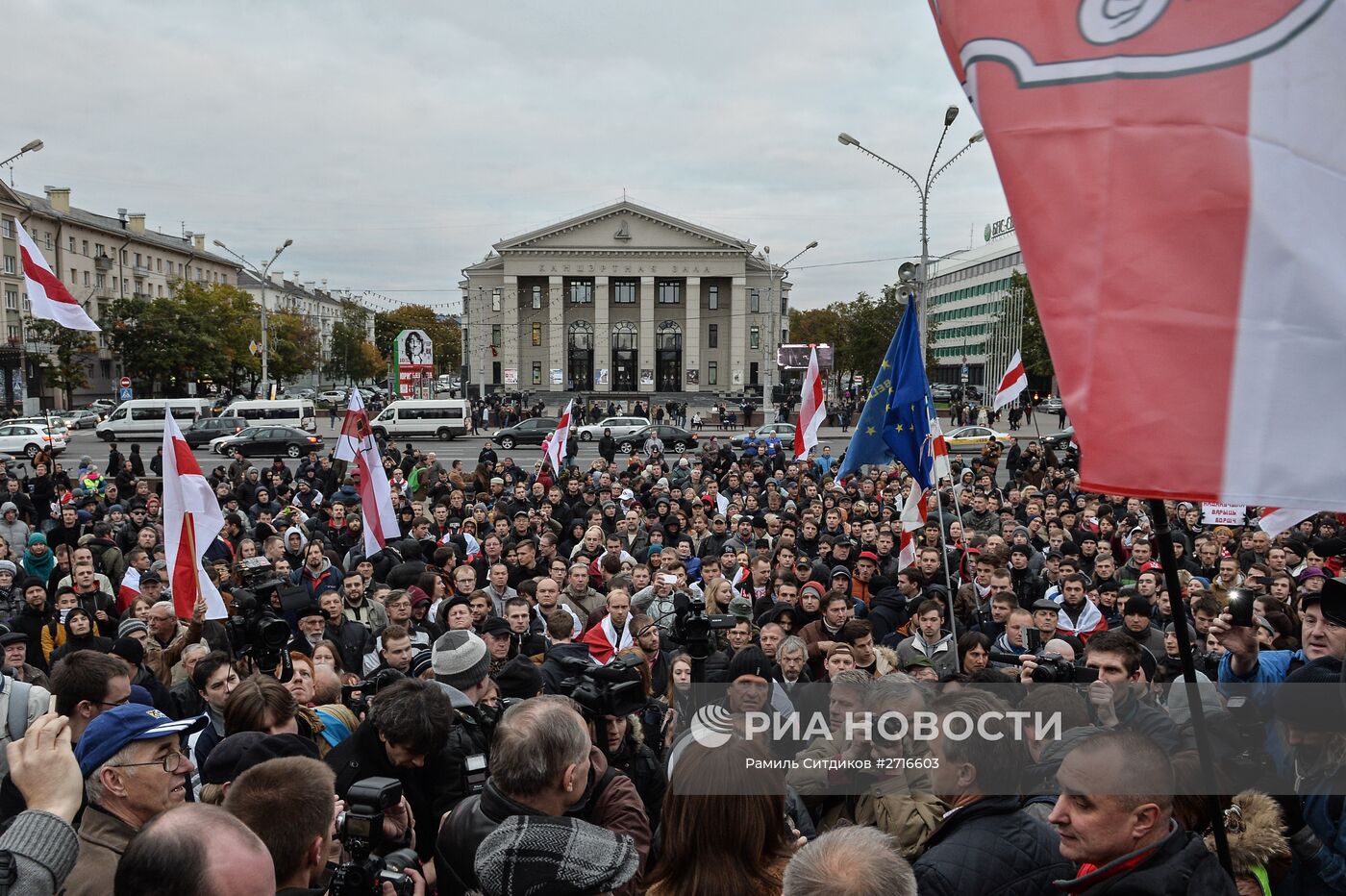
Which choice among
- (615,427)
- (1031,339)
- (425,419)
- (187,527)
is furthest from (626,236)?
(187,527)

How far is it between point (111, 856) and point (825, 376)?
84.3m

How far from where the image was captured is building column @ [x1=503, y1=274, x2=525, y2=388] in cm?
8306

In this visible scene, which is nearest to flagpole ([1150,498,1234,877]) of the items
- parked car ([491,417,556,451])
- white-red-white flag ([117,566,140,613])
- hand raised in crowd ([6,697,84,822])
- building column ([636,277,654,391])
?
hand raised in crowd ([6,697,84,822])

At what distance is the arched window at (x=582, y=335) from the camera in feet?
282

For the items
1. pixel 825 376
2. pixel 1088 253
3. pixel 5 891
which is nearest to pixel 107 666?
pixel 5 891

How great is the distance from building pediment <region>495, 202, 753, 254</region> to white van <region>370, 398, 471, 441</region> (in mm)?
38328

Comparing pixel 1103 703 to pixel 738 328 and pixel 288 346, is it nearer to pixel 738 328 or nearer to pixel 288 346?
pixel 288 346

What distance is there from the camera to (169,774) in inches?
125

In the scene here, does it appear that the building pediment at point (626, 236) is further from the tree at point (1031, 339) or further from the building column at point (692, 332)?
the tree at point (1031, 339)

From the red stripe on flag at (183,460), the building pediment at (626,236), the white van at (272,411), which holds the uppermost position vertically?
the building pediment at (626,236)

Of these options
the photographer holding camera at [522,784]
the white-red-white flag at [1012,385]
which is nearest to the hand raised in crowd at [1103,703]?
the photographer holding camera at [522,784]

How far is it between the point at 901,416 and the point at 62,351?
5908 centimetres

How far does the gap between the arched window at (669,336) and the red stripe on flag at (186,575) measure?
3089 inches

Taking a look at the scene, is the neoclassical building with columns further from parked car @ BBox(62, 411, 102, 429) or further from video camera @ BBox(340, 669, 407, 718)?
video camera @ BBox(340, 669, 407, 718)
